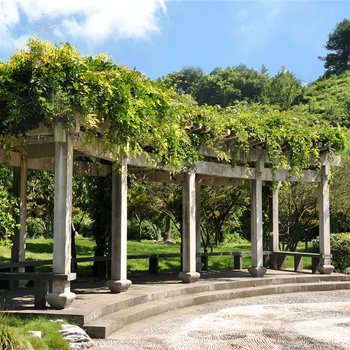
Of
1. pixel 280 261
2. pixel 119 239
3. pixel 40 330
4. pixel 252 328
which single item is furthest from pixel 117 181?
pixel 280 261

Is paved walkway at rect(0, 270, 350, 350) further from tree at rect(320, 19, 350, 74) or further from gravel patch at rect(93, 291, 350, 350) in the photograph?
tree at rect(320, 19, 350, 74)

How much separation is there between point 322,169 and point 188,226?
5.90m

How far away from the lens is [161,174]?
16203 mm

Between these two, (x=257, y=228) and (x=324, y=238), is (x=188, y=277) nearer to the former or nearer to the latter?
(x=257, y=228)

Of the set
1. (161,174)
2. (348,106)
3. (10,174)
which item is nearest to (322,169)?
(161,174)

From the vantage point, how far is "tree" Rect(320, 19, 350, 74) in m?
89.6

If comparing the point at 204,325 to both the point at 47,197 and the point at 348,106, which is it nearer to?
the point at 47,197

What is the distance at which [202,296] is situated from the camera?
12305 mm

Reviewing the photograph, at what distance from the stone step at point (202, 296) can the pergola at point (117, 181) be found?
640 mm

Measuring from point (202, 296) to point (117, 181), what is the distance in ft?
10.7

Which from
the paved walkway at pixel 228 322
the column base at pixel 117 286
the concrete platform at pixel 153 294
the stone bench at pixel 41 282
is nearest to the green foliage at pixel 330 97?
the concrete platform at pixel 153 294

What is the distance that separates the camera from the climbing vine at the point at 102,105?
880 cm

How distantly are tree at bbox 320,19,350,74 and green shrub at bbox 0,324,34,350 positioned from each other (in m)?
89.9

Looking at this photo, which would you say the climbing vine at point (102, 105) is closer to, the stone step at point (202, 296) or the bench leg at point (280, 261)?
the stone step at point (202, 296)
